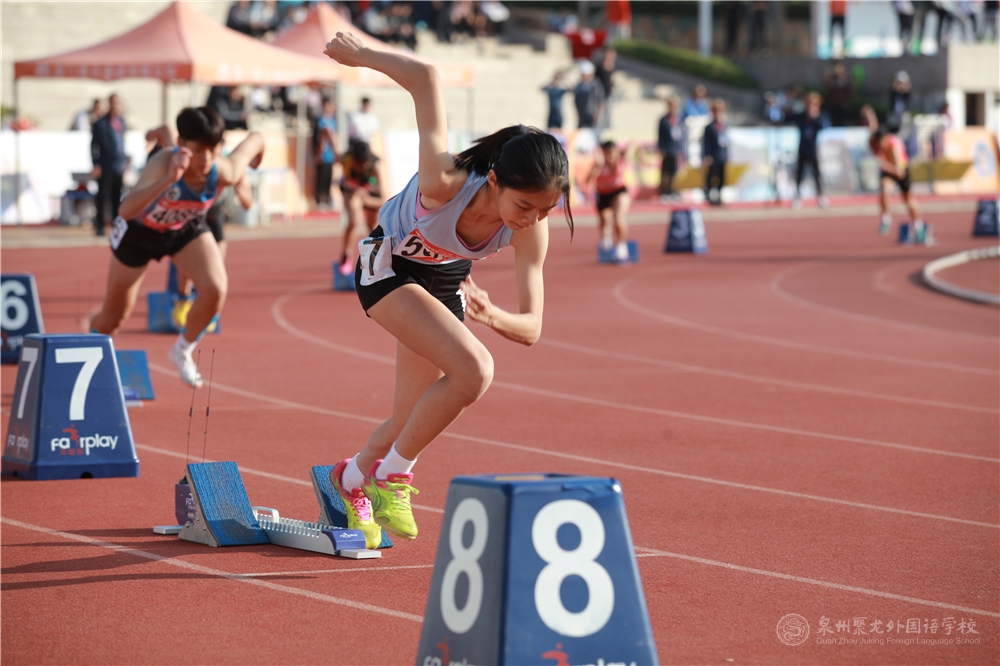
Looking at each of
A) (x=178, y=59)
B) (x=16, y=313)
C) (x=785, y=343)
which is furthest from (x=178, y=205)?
(x=178, y=59)

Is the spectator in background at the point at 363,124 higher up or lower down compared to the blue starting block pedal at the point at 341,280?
higher up

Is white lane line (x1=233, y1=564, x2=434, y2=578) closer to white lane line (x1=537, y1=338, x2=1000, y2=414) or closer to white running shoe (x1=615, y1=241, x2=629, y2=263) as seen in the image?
white lane line (x1=537, y1=338, x2=1000, y2=414)

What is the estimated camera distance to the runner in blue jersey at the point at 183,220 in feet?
27.6

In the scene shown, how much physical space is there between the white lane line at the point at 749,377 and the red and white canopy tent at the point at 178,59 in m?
11.4

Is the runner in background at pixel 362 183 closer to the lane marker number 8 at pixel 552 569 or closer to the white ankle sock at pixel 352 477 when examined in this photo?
the white ankle sock at pixel 352 477

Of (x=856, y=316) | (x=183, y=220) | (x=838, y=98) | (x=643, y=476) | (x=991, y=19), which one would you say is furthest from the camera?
(x=991, y=19)

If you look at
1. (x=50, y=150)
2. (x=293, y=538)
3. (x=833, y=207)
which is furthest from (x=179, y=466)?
(x=833, y=207)

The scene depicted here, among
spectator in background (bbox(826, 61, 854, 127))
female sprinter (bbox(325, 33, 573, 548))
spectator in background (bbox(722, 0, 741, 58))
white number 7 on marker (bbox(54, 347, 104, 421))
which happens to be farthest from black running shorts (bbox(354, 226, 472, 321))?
spectator in background (bbox(722, 0, 741, 58))

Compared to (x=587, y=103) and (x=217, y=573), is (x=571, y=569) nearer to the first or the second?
(x=217, y=573)

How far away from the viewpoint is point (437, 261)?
531 cm

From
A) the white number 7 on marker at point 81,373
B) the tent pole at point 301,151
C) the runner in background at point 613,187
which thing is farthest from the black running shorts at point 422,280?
the tent pole at point 301,151

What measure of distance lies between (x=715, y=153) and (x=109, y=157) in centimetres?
1301

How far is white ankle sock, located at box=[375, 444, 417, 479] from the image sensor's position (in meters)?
5.32

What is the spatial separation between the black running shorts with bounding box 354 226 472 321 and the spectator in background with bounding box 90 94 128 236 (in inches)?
657
